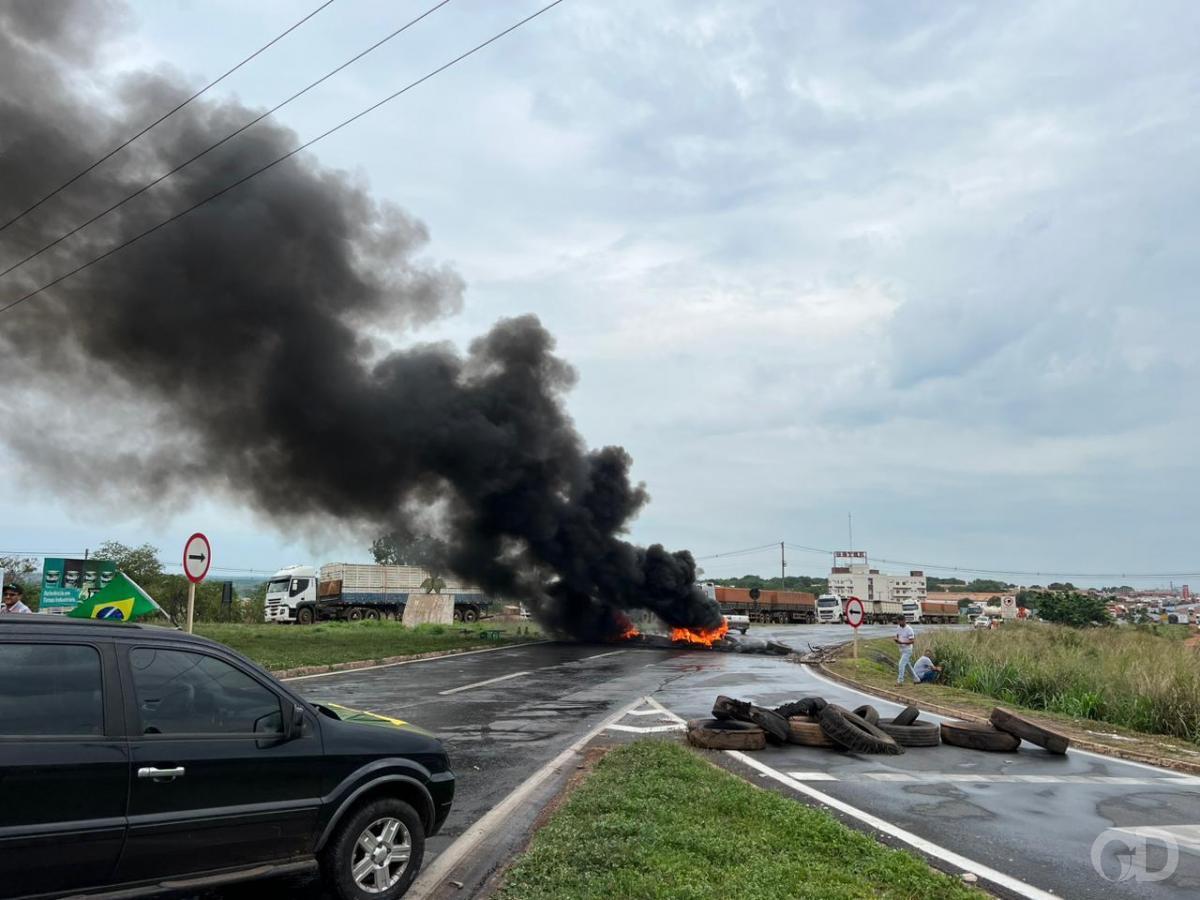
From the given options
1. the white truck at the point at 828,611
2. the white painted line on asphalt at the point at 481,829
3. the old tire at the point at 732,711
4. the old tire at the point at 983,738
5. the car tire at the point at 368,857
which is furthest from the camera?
the white truck at the point at 828,611

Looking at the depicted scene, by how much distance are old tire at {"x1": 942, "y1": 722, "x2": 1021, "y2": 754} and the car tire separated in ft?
24.6

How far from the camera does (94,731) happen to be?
11.8 feet

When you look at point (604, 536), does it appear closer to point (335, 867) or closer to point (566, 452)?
point (566, 452)

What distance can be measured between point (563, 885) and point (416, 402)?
29.3 m

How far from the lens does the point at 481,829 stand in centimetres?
576

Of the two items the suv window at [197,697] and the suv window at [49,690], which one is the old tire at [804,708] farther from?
the suv window at [49,690]

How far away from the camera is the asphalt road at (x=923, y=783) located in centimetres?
535

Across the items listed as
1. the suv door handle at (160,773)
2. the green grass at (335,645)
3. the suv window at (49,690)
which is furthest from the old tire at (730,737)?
the green grass at (335,645)

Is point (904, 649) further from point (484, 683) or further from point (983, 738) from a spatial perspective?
point (484, 683)

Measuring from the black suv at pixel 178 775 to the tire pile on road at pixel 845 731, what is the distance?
17.4 ft

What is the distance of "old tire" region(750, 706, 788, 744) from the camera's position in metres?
9.43

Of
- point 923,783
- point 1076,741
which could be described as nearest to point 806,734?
point 923,783

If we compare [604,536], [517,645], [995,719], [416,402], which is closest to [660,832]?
[995,719]

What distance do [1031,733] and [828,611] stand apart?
2333 inches
